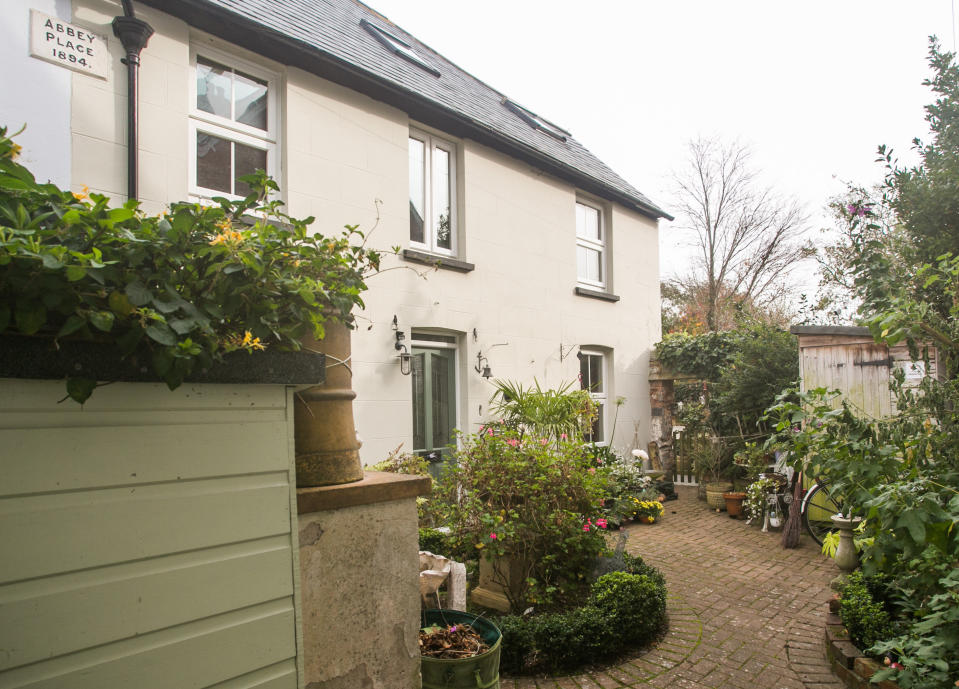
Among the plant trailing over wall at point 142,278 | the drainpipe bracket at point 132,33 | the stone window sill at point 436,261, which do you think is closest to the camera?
the plant trailing over wall at point 142,278

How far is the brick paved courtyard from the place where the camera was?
3.58 m

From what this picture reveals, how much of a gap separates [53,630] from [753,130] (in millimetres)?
24395

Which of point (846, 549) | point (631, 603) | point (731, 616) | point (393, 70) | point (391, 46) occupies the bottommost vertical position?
point (731, 616)

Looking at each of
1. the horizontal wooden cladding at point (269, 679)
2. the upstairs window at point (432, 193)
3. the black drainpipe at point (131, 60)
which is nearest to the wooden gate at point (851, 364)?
the upstairs window at point (432, 193)

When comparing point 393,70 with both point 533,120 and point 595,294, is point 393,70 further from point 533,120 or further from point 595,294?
point 595,294

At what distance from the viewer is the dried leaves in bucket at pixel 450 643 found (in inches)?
110

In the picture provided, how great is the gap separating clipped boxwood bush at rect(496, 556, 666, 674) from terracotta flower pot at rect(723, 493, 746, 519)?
459 centimetres

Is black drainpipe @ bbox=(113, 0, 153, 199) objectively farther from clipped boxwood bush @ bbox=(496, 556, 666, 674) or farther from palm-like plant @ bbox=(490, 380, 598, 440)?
palm-like plant @ bbox=(490, 380, 598, 440)

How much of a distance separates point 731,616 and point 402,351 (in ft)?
13.7

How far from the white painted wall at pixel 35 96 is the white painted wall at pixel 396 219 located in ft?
0.36

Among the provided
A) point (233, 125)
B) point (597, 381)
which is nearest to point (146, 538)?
point (233, 125)

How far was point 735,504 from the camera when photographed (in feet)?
27.0

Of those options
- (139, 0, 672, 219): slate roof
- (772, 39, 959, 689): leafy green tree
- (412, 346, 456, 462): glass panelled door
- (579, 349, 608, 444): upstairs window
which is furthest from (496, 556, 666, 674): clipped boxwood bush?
(579, 349, 608, 444): upstairs window

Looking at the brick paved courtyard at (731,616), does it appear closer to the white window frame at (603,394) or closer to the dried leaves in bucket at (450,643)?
the dried leaves in bucket at (450,643)
